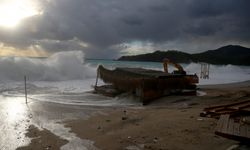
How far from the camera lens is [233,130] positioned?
6160 mm

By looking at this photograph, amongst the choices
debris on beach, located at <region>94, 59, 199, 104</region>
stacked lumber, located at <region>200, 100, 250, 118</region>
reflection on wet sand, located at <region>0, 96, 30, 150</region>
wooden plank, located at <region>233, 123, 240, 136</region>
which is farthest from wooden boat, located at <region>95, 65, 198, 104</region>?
wooden plank, located at <region>233, 123, 240, 136</region>

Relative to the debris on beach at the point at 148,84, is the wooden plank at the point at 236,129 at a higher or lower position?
lower

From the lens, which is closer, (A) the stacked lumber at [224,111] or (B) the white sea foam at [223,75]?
(A) the stacked lumber at [224,111]

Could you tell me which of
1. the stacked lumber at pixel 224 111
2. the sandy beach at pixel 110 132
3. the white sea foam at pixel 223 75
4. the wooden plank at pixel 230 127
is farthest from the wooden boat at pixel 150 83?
the white sea foam at pixel 223 75

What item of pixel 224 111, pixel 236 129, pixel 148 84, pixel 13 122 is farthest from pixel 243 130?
pixel 148 84

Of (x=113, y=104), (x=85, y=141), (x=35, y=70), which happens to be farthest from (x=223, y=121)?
(x=35, y=70)

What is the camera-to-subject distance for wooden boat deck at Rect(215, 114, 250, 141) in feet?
19.1

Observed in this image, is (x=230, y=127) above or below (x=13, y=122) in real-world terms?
above

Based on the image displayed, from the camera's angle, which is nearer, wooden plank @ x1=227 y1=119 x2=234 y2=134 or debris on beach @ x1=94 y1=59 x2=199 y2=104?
wooden plank @ x1=227 y1=119 x2=234 y2=134

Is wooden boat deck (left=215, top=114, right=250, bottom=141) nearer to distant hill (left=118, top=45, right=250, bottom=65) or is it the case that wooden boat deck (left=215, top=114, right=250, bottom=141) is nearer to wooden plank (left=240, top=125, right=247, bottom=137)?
wooden plank (left=240, top=125, right=247, bottom=137)

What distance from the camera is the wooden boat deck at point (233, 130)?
5832 millimetres

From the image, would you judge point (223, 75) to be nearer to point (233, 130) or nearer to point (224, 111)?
point (224, 111)

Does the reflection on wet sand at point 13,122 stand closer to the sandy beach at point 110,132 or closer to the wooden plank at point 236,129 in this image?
the sandy beach at point 110,132

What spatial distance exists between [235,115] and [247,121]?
125 cm
